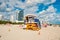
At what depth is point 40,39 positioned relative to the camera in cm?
373

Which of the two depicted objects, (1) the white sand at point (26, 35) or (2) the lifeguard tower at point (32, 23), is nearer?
(1) the white sand at point (26, 35)

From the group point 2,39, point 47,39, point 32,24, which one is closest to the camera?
point 2,39

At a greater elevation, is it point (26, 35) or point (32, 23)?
point (32, 23)

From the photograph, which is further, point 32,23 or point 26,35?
point 32,23

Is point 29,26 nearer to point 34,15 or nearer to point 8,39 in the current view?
point 34,15

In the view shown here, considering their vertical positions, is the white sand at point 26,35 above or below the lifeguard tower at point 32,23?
below

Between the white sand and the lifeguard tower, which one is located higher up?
the lifeguard tower

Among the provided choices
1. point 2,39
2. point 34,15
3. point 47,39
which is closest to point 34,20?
point 34,15

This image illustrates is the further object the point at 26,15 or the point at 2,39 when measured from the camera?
the point at 26,15

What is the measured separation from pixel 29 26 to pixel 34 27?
21 cm

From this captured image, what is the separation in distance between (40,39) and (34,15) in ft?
6.72

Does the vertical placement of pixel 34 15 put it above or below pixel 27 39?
above

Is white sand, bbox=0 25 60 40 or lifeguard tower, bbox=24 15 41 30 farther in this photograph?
lifeguard tower, bbox=24 15 41 30

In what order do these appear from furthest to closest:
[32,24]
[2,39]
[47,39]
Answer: [32,24] < [47,39] < [2,39]
